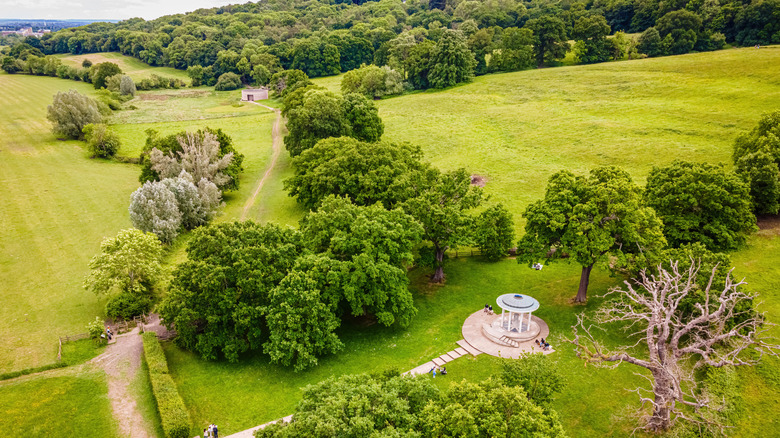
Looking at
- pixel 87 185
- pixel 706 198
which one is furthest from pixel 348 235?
pixel 87 185

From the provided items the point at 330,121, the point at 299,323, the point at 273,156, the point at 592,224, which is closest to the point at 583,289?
the point at 592,224

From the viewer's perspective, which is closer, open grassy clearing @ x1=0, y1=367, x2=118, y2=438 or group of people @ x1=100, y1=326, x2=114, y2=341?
open grassy clearing @ x1=0, y1=367, x2=118, y2=438

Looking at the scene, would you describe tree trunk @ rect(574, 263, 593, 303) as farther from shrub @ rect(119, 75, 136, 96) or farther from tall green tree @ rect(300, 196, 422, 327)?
shrub @ rect(119, 75, 136, 96)

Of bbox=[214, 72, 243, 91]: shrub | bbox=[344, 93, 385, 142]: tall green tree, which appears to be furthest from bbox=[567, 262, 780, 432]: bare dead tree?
bbox=[214, 72, 243, 91]: shrub

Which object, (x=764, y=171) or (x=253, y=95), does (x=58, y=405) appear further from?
(x=253, y=95)

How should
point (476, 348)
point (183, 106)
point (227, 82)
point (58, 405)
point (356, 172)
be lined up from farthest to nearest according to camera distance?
point (227, 82), point (183, 106), point (356, 172), point (476, 348), point (58, 405)

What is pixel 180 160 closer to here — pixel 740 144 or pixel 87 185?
pixel 87 185
